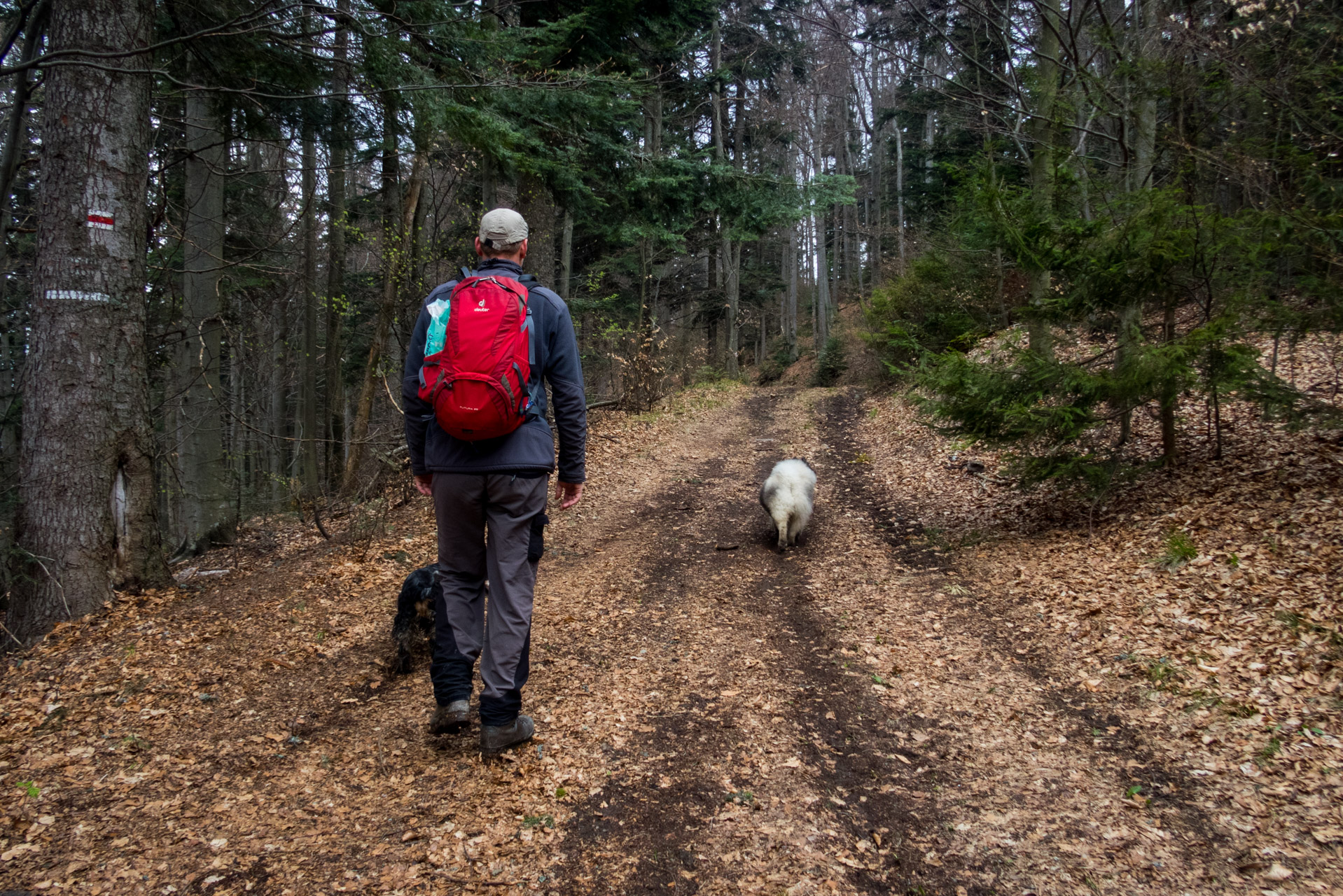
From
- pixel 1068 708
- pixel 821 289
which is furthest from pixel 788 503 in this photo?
pixel 821 289

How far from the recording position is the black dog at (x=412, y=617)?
4266 mm

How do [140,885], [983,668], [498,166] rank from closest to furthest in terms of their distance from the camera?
[140,885] < [983,668] < [498,166]

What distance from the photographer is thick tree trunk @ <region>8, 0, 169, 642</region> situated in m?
4.38

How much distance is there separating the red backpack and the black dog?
1797 millimetres

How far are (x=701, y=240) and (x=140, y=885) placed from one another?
80.5 ft

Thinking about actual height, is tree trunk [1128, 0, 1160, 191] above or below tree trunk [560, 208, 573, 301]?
below

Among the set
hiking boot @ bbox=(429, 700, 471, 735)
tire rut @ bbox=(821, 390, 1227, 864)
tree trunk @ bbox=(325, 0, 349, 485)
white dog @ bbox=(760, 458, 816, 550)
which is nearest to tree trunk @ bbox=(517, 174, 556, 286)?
tree trunk @ bbox=(325, 0, 349, 485)

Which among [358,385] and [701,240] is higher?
[701,240]

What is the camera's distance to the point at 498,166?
30.8 feet

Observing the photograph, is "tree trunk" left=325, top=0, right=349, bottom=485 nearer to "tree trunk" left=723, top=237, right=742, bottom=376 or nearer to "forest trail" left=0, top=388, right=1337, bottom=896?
"forest trail" left=0, top=388, right=1337, bottom=896

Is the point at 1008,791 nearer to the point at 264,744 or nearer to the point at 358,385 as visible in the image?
the point at 264,744

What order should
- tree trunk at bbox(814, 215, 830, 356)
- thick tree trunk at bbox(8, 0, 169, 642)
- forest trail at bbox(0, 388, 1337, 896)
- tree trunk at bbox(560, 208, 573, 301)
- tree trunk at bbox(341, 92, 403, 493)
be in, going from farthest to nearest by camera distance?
tree trunk at bbox(814, 215, 830, 356) → tree trunk at bbox(560, 208, 573, 301) → tree trunk at bbox(341, 92, 403, 493) → thick tree trunk at bbox(8, 0, 169, 642) → forest trail at bbox(0, 388, 1337, 896)

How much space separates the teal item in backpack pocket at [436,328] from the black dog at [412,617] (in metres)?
1.87

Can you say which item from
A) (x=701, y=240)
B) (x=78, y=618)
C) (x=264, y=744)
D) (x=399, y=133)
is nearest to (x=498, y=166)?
(x=399, y=133)
